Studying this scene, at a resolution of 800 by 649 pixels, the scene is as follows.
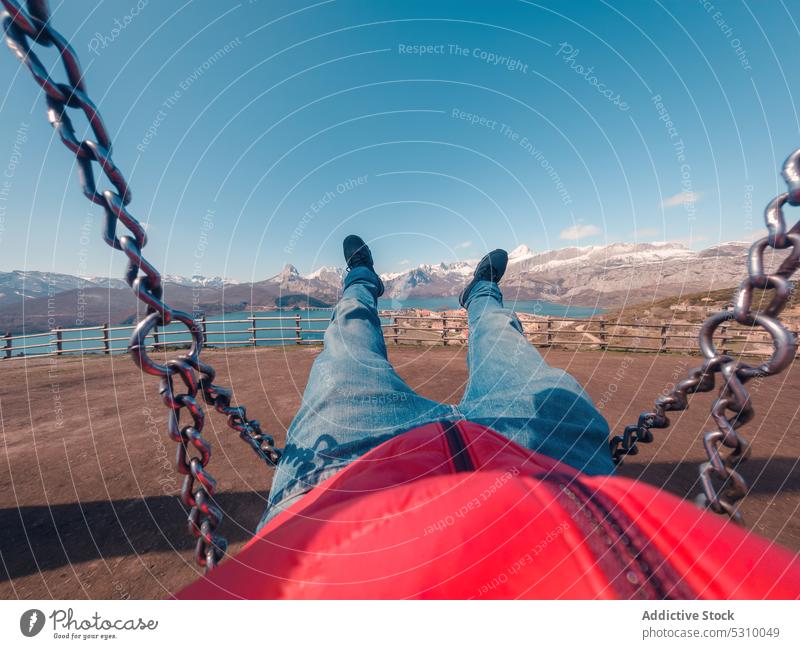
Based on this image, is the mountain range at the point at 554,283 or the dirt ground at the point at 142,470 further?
the mountain range at the point at 554,283

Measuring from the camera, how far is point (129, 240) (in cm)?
56

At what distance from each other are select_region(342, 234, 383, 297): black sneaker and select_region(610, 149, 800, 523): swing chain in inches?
104

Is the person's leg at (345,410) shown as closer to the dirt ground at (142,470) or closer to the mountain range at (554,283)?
the dirt ground at (142,470)

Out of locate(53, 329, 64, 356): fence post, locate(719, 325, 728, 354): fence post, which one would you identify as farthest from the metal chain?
locate(53, 329, 64, 356): fence post

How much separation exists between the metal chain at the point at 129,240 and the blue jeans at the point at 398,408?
0.97ft

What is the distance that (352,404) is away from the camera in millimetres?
1416

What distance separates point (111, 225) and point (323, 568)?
684 millimetres

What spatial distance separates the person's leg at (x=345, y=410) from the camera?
1066mm

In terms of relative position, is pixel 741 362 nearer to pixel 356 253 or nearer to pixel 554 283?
pixel 356 253

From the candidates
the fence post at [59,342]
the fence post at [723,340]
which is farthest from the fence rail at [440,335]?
the fence post at [723,340]

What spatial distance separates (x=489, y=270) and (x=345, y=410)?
2.21 m

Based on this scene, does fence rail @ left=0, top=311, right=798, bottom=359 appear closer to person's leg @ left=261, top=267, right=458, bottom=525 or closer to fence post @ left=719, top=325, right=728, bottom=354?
fence post @ left=719, top=325, right=728, bottom=354

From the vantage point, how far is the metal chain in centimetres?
50

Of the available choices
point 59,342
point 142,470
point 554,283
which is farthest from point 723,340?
point 554,283
